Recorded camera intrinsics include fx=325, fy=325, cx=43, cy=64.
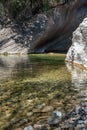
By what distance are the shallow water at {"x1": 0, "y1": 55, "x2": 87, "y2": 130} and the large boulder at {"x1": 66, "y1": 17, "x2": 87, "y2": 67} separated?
120 inches

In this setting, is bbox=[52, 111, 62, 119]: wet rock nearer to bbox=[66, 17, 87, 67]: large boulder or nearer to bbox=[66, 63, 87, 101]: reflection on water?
bbox=[66, 63, 87, 101]: reflection on water

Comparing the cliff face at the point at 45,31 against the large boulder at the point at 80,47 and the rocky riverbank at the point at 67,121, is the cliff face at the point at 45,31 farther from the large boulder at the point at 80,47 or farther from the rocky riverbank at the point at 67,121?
the rocky riverbank at the point at 67,121

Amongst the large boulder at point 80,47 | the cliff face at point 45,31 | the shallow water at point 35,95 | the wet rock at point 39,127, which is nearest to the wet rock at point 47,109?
the shallow water at point 35,95

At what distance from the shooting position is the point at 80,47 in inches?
770

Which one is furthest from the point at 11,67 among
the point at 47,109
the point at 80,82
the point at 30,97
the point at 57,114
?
the point at 57,114

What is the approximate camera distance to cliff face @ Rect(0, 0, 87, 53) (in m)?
30.8

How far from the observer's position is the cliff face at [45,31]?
30812 millimetres

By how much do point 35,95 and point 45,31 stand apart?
20850 mm

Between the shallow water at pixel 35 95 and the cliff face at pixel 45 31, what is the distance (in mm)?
14978

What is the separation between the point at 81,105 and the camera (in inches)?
347

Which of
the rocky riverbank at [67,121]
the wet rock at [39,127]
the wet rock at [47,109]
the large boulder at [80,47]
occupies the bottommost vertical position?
the wet rock at [47,109]

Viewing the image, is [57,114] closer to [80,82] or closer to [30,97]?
[30,97]

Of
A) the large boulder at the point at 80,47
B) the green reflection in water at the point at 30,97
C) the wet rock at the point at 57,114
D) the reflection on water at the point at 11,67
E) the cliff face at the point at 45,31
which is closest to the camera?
the wet rock at the point at 57,114

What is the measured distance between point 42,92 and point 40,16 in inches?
853
